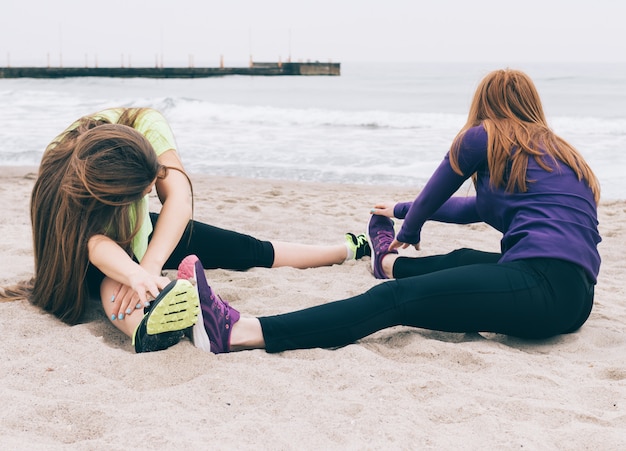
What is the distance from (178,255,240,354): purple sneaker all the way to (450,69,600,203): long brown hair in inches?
43.7

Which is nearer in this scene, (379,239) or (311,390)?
(311,390)

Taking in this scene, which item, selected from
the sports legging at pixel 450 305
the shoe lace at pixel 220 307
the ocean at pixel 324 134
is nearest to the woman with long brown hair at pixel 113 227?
the shoe lace at pixel 220 307

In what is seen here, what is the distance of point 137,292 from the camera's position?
2480 millimetres

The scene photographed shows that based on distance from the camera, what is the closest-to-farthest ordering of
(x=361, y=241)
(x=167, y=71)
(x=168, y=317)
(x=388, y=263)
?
(x=168, y=317) < (x=388, y=263) < (x=361, y=241) < (x=167, y=71)

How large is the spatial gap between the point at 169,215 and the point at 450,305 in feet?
4.17

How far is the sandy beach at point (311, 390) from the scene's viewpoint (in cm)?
186

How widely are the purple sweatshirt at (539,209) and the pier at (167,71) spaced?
163 ft

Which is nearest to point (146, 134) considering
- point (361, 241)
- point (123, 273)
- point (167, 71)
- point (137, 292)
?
point (123, 273)

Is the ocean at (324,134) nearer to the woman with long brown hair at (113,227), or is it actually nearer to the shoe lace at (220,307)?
the woman with long brown hair at (113,227)

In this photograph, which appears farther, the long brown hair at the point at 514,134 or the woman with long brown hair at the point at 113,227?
the long brown hair at the point at 514,134

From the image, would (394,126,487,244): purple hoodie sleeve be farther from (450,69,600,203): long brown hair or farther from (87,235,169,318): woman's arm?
(87,235,169,318): woman's arm

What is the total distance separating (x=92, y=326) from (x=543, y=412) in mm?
1811

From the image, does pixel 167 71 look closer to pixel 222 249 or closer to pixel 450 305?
pixel 222 249

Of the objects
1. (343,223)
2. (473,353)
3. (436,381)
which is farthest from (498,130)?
(343,223)
